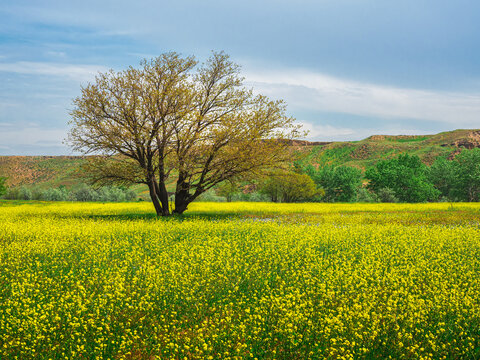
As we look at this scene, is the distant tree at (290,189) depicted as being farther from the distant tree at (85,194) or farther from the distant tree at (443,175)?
the distant tree at (443,175)

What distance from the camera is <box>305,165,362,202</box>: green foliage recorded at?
82875mm

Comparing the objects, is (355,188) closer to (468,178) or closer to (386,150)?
(468,178)

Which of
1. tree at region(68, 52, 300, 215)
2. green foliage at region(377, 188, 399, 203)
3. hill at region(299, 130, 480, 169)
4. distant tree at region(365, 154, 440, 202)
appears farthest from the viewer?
hill at region(299, 130, 480, 169)

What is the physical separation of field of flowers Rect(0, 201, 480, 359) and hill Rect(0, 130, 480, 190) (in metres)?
131

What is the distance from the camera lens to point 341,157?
165375 millimetres

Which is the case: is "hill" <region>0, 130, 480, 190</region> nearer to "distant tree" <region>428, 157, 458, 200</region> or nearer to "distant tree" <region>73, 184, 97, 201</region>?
"distant tree" <region>428, 157, 458, 200</region>

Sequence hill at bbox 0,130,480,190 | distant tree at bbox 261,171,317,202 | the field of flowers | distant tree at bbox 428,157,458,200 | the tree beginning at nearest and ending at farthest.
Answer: the field of flowers
the tree
distant tree at bbox 261,171,317,202
distant tree at bbox 428,157,458,200
hill at bbox 0,130,480,190

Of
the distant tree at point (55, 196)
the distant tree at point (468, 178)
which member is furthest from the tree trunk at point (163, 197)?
the distant tree at point (468, 178)

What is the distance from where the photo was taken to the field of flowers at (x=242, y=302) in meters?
5.73

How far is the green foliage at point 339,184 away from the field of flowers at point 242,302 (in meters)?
69.3

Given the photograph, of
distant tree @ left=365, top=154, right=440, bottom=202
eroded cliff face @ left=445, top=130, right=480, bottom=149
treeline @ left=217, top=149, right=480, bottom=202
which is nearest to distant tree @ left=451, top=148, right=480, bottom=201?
treeline @ left=217, top=149, right=480, bottom=202

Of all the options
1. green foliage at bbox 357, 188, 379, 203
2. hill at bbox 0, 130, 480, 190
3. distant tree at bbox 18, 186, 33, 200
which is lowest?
green foliage at bbox 357, 188, 379, 203

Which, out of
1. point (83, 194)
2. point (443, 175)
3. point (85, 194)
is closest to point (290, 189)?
point (85, 194)

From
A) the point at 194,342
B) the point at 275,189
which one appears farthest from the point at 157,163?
the point at 275,189
